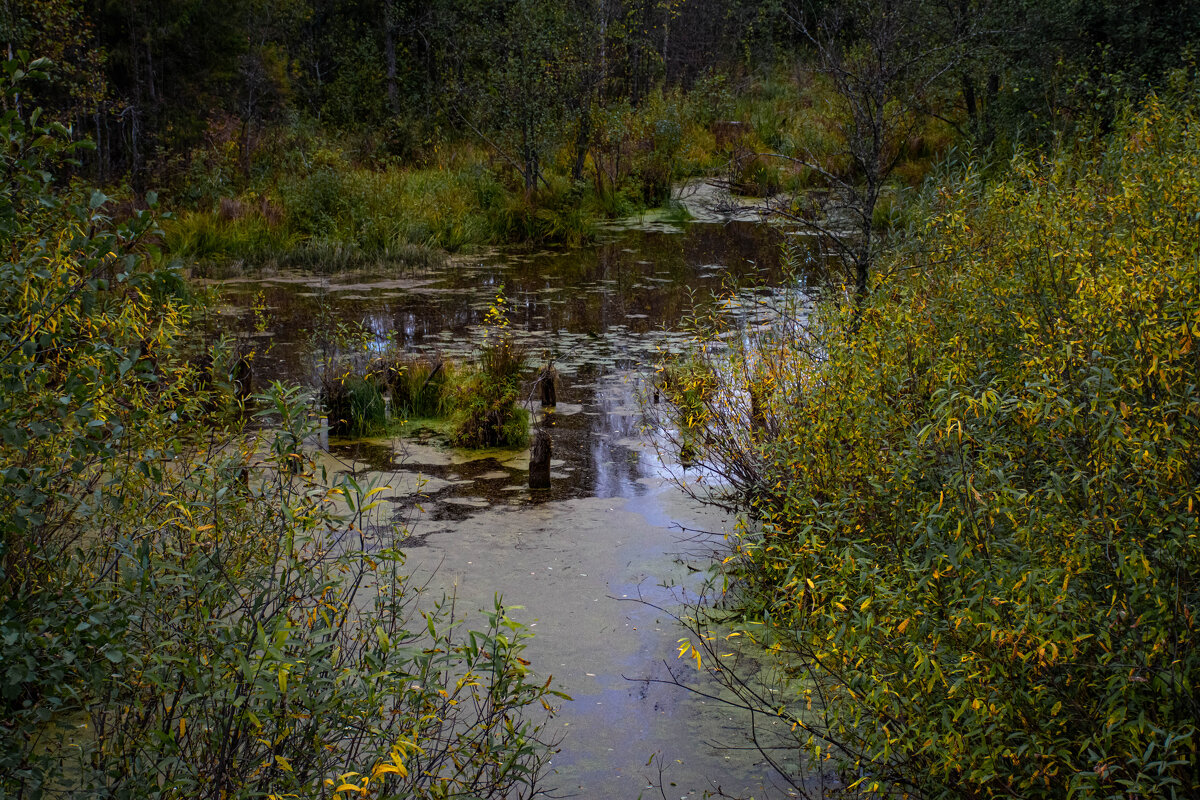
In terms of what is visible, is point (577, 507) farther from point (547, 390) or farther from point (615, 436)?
point (547, 390)

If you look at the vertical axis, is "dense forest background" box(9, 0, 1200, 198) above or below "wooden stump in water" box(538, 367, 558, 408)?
above

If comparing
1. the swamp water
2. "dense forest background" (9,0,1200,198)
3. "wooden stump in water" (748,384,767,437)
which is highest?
"dense forest background" (9,0,1200,198)

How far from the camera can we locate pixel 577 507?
549cm

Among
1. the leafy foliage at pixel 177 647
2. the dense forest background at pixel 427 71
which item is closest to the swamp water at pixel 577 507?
the leafy foliage at pixel 177 647

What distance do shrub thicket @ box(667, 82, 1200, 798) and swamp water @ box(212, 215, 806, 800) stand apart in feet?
1.72

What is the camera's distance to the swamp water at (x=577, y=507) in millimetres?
3383

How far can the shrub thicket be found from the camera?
2176 mm

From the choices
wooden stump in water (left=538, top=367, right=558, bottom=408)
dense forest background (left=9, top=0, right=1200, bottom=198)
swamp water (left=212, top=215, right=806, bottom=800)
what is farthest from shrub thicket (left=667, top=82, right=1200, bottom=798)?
dense forest background (left=9, top=0, right=1200, bottom=198)

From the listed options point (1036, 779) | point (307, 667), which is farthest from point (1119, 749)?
point (307, 667)

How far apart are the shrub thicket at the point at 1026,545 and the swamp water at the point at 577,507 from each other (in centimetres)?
53

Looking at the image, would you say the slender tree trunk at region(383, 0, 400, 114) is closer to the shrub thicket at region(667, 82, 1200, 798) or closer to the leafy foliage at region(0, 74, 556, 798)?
the shrub thicket at region(667, 82, 1200, 798)

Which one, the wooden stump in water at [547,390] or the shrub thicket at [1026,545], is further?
the wooden stump in water at [547,390]

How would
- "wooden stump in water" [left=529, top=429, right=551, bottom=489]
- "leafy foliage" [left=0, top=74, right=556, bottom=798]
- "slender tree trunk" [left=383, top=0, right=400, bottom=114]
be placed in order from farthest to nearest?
1. "slender tree trunk" [left=383, top=0, right=400, bottom=114]
2. "wooden stump in water" [left=529, top=429, right=551, bottom=489]
3. "leafy foliage" [left=0, top=74, right=556, bottom=798]

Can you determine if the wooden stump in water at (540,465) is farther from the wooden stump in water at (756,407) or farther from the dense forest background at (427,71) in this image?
the dense forest background at (427,71)
